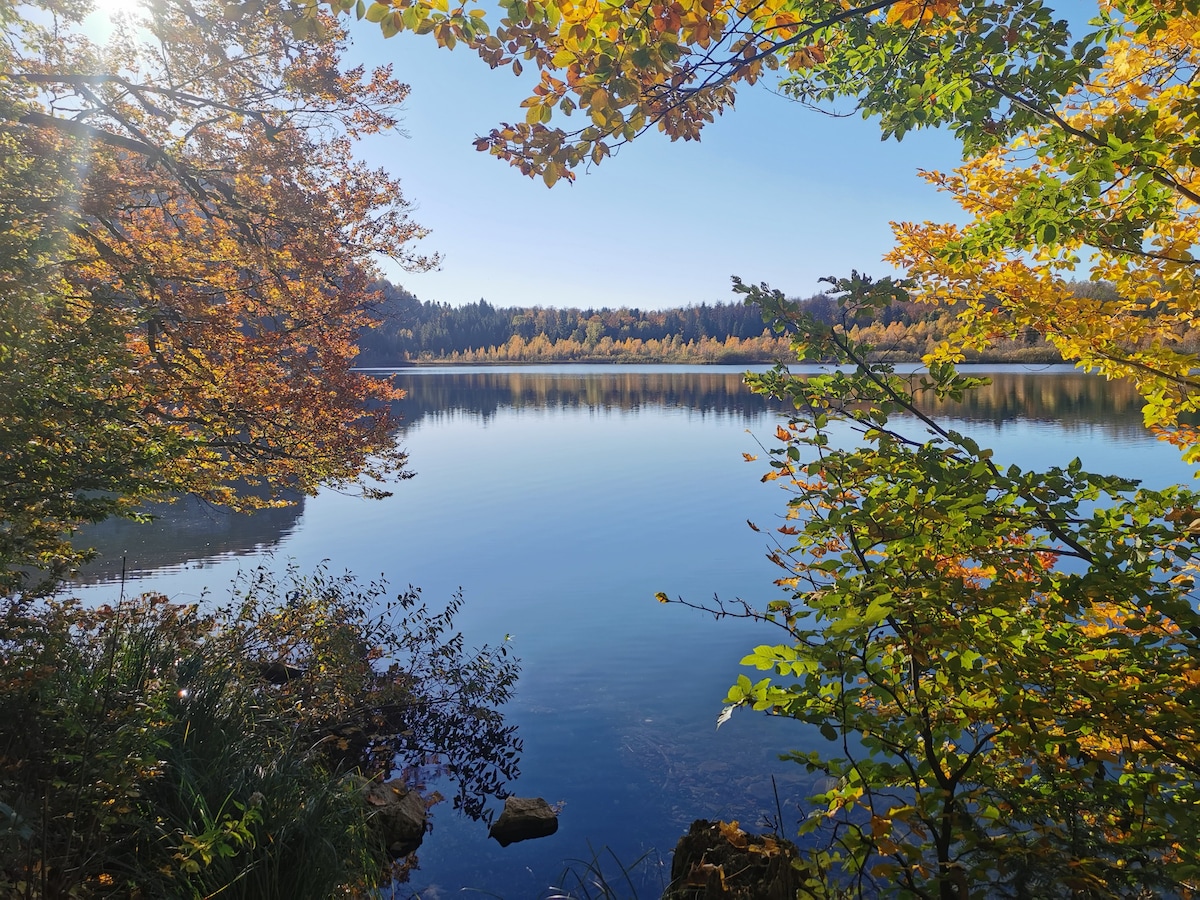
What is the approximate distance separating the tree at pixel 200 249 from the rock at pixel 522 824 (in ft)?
18.1

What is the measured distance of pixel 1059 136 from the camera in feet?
13.9

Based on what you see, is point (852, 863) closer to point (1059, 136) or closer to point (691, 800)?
point (1059, 136)

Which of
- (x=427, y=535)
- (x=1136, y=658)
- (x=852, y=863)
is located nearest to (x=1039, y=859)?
(x=852, y=863)

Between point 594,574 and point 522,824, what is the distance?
384 inches

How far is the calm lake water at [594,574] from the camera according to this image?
830 cm

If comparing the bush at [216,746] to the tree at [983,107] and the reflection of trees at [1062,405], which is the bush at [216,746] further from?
the reflection of trees at [1062,405]

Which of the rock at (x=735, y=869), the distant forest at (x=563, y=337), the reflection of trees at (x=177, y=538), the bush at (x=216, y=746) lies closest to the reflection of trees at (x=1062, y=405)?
the bush at (x=216, y=746)

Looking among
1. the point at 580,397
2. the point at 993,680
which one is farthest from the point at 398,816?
the point at 580,397

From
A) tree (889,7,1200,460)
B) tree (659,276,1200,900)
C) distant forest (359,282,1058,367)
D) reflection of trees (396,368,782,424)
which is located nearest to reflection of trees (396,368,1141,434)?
reflection of trees (396,368,782,424)

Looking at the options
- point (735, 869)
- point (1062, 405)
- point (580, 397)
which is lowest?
Result: point (735, 869)

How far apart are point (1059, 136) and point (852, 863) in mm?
4465

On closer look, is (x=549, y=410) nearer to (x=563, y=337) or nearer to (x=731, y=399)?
(x=731, y=399)

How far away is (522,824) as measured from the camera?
8.14 m

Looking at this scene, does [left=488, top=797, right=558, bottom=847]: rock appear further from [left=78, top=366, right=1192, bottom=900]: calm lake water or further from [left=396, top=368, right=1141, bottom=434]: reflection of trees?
[left=396, top=368, right=1141, bottom=434]: reflection of trees
